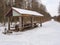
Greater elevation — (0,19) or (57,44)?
(57,44)

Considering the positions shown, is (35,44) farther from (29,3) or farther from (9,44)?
(29,3)

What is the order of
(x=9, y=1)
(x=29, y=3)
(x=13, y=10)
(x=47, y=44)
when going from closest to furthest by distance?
(x=47, y=44) < (x=13, y=10) < (x=9, y=1) < (x=29, y=3)

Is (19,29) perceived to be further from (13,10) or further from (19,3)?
(19,3)

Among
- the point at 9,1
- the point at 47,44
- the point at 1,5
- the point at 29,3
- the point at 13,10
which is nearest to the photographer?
the point at 47,44

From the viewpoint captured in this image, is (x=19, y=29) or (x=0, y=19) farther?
(x=0, y=19)

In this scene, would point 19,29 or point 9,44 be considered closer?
point 9,44

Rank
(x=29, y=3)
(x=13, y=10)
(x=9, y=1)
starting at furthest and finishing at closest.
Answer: (x=29, y=3) < (x=9, y=1) < (x=13, y=10)

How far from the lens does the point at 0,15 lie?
42406 millimetres

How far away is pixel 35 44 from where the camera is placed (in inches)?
407

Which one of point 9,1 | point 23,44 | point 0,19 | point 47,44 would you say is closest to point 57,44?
point 47,44

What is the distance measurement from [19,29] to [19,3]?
137 ft

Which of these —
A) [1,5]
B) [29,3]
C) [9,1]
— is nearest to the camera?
[1,5]

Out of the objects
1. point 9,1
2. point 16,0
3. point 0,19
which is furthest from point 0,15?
point 16,0

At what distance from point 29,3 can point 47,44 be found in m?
68.5
